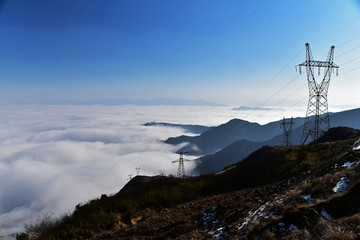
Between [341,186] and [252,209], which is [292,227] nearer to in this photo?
[252,209]

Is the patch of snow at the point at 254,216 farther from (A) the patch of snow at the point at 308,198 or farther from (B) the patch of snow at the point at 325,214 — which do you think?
(B) the patch of snow at the point at 325,214

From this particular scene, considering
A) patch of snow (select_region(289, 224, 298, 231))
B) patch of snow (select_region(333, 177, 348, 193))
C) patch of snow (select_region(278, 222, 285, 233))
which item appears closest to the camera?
patch of snow (select_region(289, 224, 298, 231))

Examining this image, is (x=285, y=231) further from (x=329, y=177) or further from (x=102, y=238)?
(x=102, y=238)

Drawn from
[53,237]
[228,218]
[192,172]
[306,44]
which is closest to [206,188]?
[228,218]

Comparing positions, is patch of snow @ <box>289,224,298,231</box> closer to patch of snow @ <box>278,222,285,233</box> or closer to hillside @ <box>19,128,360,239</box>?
hillside @ <box>19,128,360,239</box>

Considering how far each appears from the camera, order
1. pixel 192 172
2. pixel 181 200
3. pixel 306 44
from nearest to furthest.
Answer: pixel 181 200
pixel 306 44
pixel 192 172

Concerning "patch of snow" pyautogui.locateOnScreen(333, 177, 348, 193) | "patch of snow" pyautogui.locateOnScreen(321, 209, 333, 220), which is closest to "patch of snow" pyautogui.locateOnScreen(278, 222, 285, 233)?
"patch of snow" pyautogui.locateOnScreen(321, 209, 333, 220)

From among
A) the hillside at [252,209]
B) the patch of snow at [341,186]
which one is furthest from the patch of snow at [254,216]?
the patch of snow at [341,186]

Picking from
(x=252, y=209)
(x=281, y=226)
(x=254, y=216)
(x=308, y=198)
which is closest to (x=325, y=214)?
(x=281, y=226)
